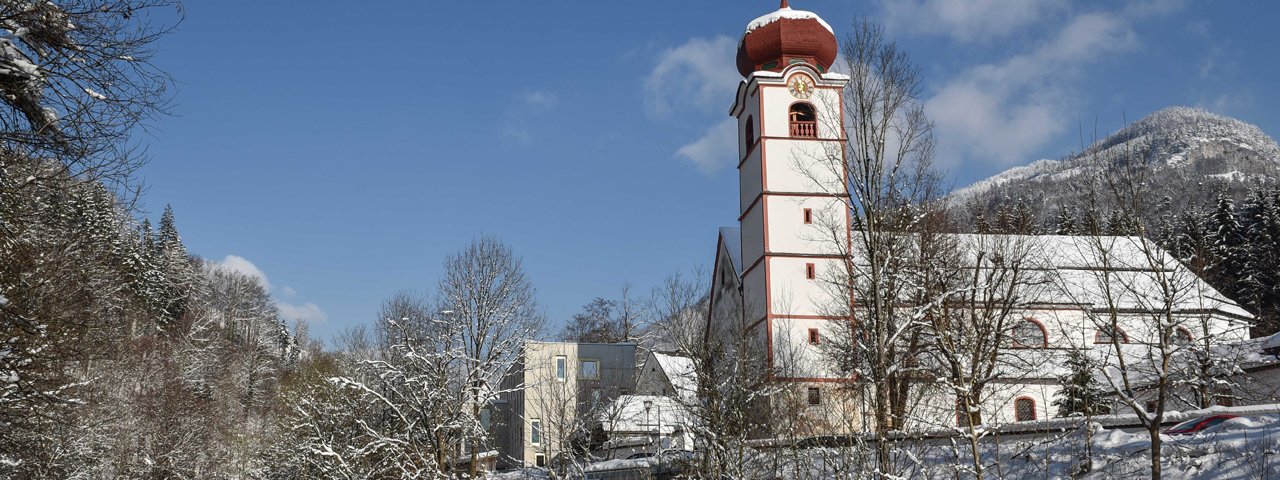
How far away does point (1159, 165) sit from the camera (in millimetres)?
191750

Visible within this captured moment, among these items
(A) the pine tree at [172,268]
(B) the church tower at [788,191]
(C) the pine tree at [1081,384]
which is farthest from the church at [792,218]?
(A) the pine tree at [172,268]

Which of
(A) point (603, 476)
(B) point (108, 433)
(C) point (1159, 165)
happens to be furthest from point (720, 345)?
(C) point (1159, 165)

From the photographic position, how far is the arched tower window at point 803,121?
40.3m

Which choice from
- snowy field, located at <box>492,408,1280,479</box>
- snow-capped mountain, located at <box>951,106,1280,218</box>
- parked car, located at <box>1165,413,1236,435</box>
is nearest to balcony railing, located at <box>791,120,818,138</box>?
snow-capped mountain, located at <box>951,106,1280,218</box>

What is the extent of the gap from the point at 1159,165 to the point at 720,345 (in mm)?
183297

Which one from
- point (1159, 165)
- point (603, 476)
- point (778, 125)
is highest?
point (1159, 165)

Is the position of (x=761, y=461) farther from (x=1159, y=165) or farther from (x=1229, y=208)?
(x=1159, y=165)

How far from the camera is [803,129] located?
40.5m

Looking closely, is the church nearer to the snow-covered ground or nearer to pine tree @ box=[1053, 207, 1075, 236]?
the snow-covered ground

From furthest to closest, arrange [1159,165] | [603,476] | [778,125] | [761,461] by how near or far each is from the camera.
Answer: [1159,165], [778,125], [603,476], [761,461]

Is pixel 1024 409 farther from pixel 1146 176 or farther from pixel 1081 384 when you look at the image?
pixel 1146 176

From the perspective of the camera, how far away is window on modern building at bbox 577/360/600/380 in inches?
1958

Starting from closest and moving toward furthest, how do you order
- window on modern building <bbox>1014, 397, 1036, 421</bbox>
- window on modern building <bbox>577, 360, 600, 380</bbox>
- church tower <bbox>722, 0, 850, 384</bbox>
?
church tower <bbox>722, 0, 850, 384</bbox> → window on modern building <bbox>1014, 397, 1036, 421</bbox> → window on modern building <bbox>577, 360, 600, 380</bbox>

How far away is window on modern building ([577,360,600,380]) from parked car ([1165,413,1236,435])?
32.7 meters
